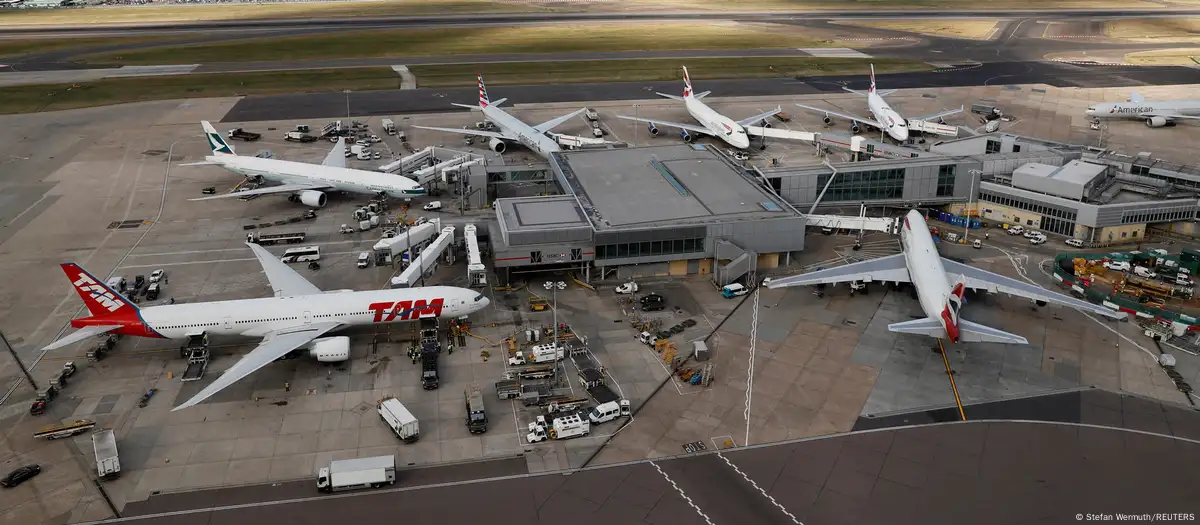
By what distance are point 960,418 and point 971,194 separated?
46.7m

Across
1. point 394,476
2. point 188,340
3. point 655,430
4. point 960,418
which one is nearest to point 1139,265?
point 960,418

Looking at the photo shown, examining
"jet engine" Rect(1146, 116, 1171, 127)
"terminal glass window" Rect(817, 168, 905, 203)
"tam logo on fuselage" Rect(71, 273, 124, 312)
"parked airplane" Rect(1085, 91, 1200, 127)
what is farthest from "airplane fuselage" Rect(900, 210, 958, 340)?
"jet engine" Rect(1146, 116, 1171, 127)

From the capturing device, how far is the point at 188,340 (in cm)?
6619

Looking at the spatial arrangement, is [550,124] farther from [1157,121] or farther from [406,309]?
[1157,121]

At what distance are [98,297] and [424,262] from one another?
26115mm

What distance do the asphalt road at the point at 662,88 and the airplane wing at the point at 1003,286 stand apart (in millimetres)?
92889

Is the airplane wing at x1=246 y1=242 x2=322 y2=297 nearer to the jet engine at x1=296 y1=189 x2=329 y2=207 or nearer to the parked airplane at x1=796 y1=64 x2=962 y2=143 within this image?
the jet engine at x1=296 y1=189 x2=329 y2=207

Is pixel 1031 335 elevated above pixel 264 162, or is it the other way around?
pixel 264 162

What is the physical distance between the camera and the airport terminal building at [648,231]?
79875 millimetres

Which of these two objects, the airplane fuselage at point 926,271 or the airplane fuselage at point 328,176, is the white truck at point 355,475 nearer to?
the airplane fuselage at point 926,271

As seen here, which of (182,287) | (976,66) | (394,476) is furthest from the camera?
(976,66)

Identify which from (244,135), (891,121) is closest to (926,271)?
(891,121)

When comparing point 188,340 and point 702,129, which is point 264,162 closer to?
point 188,340

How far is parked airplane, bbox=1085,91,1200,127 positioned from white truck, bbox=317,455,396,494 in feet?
446
